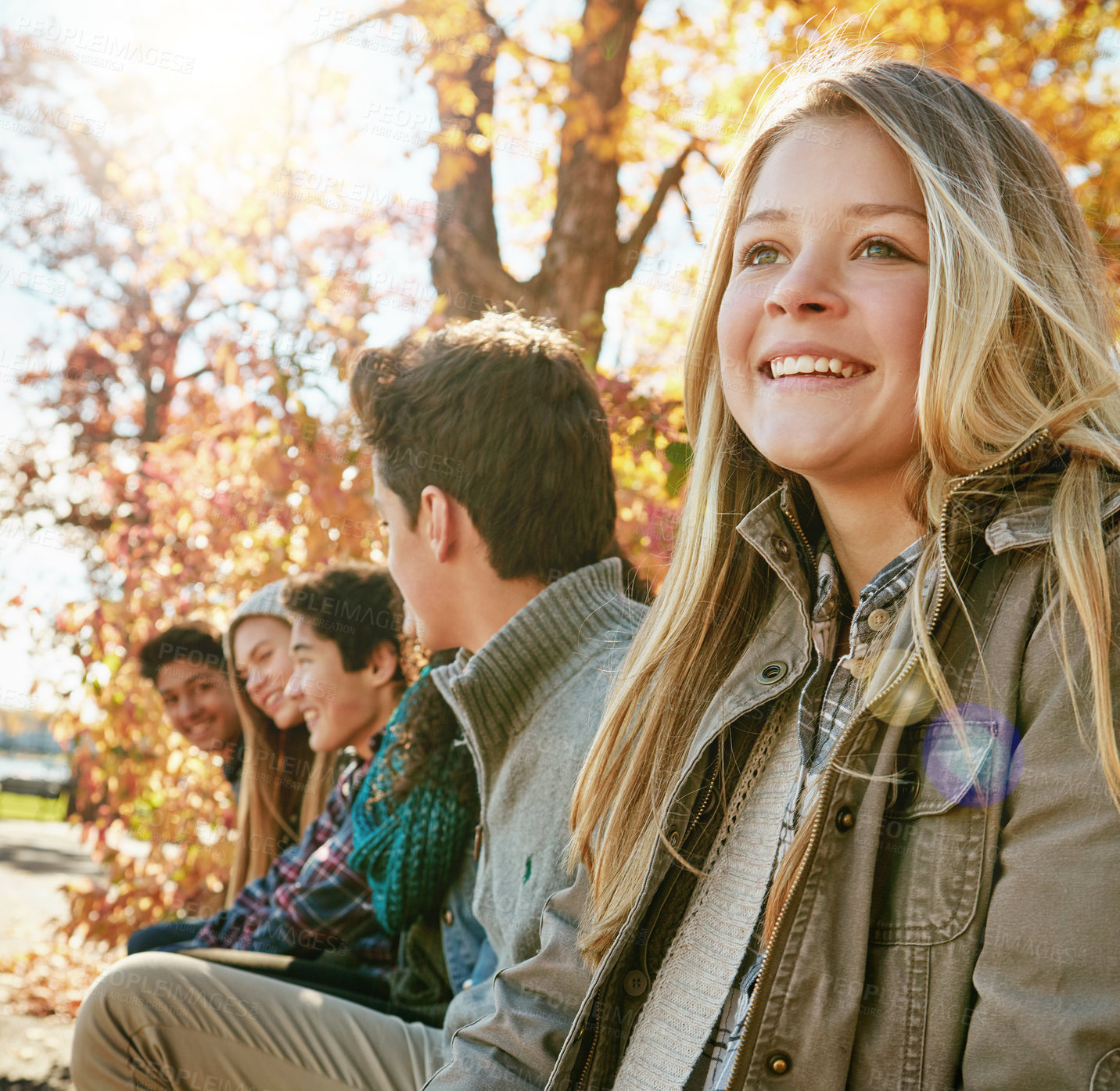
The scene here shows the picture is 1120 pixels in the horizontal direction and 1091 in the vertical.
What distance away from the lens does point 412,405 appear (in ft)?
8.43

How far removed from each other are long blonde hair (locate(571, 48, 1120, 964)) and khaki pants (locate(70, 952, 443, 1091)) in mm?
862

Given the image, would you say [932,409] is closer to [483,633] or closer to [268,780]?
[483,633]

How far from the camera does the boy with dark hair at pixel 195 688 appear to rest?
4559mm

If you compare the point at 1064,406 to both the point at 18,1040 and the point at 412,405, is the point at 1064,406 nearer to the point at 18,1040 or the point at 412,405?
the point at 412,405

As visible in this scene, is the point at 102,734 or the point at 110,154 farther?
the point at 110,154

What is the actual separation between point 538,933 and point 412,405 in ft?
4.10

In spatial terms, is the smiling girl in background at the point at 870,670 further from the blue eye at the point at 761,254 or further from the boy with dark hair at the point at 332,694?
the boy with dark hair at the point at 332,694

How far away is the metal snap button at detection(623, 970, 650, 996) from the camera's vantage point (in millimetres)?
1592

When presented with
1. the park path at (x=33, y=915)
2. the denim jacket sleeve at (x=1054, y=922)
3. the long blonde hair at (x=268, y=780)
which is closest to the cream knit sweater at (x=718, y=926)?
the denim jacket sleeve at (x=1054, y=922)

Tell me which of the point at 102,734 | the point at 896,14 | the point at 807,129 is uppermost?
the point at 896,14

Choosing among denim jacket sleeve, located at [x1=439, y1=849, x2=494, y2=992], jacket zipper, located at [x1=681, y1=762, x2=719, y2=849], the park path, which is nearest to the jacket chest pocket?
jacket zipper, located at [x1=681, y1=762, x2=719, y2=849]

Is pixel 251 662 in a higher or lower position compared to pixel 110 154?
lower

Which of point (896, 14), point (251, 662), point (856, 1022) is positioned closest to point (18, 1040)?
point (251, 662)

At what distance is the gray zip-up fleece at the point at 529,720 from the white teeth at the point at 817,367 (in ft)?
2.51
